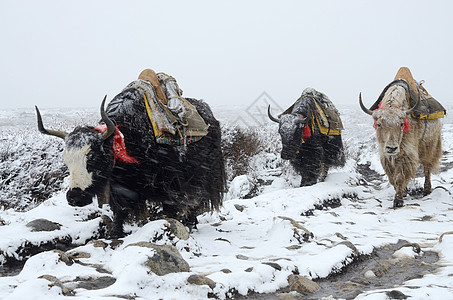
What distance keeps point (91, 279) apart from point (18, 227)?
135cm

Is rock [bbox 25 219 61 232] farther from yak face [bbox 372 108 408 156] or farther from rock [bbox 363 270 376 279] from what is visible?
yak face [bbox 372 108 408 156]

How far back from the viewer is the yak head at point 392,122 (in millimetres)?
4809

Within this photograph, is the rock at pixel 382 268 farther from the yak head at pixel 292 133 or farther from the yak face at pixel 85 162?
the yak head at pixel 292 133

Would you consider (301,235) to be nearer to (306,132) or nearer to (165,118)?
(165,118)

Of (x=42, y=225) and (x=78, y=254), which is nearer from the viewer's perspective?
(x=78, y=254)

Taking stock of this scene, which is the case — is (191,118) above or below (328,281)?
above

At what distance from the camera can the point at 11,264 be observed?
2916mm

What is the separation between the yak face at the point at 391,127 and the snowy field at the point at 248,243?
85cm

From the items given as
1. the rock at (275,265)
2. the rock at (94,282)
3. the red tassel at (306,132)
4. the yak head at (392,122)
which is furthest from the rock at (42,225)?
the red tassel at (306,132)

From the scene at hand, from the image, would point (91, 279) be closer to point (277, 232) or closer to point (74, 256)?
point (74, 256)

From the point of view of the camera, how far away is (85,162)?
3027mm

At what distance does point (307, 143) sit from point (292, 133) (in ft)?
2.39

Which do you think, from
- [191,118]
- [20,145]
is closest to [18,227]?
[191,118]

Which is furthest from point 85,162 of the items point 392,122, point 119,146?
point 392,122
